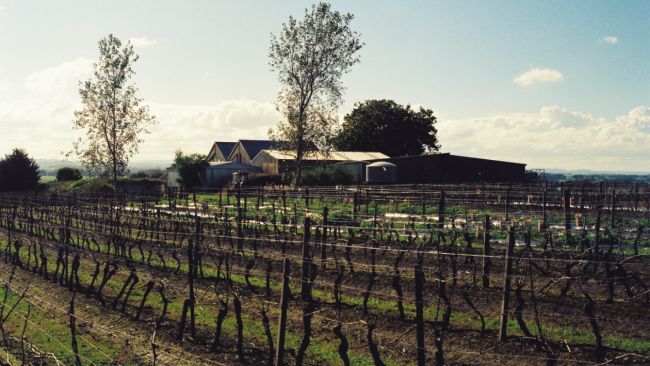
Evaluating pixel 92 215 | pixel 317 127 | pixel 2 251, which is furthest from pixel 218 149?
pixel 2 251

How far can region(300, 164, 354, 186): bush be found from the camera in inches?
1737

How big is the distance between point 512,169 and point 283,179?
24936 mm

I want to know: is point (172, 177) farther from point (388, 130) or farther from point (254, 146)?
point (388, 130)

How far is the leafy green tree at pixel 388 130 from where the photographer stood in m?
67.6

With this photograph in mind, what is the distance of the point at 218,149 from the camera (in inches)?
3039

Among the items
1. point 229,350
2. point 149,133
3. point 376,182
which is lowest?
point 229,350

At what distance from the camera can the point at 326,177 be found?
4431cm

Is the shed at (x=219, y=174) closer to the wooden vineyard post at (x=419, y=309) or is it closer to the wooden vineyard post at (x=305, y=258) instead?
the wooden vineyard post at (x=305, y=258)

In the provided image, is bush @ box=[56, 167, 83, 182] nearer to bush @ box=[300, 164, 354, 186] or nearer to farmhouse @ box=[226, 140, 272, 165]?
farmhouse @ box=[226, 140, 272, 165]

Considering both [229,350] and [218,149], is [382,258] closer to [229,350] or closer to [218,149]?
[229,350]

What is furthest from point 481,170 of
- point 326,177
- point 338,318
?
point 338,318

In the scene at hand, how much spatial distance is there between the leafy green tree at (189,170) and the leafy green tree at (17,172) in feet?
48.6

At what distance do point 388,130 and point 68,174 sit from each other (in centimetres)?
4081

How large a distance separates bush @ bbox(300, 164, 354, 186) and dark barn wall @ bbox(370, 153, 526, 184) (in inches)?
231
